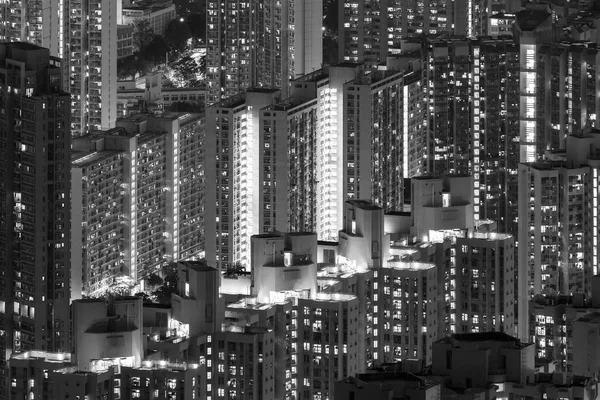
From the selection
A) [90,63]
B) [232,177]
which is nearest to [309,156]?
[232,177]

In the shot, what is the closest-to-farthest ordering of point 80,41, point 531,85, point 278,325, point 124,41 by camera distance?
point 278,325 → point 531,85 → point 80,41 → point 124,41

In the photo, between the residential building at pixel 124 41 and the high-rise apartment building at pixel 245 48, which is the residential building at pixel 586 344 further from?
the residential building at pixel 124 41

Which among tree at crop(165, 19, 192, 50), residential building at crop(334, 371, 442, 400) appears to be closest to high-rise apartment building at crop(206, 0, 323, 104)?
tree at crop(165, 19, 192, 50)

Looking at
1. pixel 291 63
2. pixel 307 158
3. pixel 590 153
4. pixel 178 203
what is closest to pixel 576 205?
pixel 590 153

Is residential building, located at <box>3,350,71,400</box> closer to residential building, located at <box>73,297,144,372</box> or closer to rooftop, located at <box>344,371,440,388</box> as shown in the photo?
residential building, located at <box>73,297,144,372</box>

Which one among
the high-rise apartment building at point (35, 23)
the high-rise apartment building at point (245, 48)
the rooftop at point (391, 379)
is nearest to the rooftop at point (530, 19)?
the high-rise apartment building at point (245, 48)

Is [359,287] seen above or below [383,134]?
below

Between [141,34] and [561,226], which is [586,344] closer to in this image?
[561,226]

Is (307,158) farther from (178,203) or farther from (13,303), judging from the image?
(13,303)
